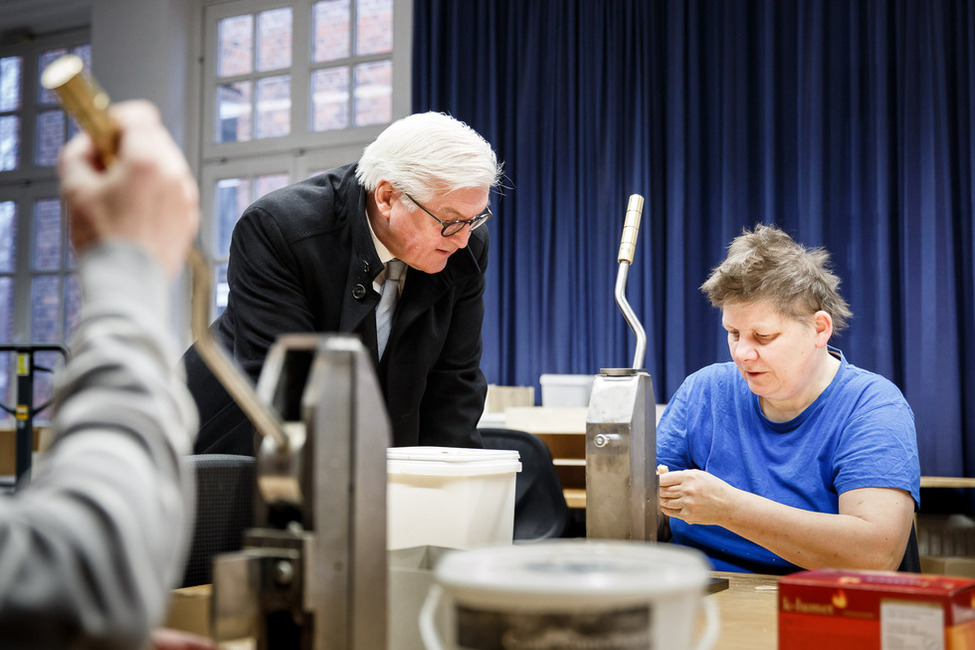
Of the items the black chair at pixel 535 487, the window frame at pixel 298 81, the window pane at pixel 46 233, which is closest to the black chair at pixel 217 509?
the black chair at pixel 535 487

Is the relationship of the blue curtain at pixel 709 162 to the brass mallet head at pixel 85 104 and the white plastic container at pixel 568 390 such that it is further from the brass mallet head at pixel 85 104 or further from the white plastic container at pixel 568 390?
the brass mallet head at pixel 85 104

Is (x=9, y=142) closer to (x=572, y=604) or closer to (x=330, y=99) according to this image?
(x=330, y=99)

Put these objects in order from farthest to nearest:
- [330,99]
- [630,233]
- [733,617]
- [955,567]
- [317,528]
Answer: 1. [330,99]
2. [955,567]
3. [630,233]
4. [733,617]
5. [317,528]

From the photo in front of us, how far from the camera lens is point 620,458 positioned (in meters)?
1.18

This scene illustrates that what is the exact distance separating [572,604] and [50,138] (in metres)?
6.86

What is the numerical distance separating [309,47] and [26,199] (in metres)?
2.43

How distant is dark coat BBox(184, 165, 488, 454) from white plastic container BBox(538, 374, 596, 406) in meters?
2.08

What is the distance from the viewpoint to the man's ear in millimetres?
1828

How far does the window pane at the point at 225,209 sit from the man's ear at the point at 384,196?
414cm

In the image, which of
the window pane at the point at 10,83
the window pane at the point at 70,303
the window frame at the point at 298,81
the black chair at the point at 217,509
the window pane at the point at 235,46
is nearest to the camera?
the black chair at the point at 217,509

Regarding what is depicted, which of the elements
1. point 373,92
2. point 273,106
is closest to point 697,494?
point 373,92

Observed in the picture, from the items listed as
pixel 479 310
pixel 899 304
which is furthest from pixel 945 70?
pixel 479 310

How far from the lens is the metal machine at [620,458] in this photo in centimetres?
118

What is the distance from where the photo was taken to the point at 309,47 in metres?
5.48
